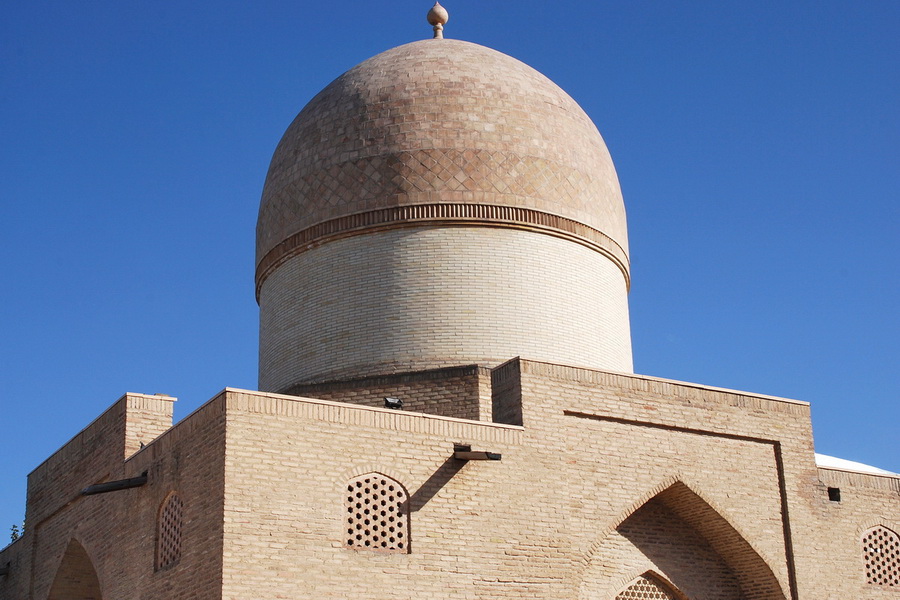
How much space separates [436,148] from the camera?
38.1ft

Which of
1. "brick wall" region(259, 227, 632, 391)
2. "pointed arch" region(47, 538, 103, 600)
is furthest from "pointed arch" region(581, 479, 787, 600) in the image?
"pointed arch" region(47, 538, 103, 600)

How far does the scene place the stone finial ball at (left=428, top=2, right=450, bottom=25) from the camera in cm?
1341

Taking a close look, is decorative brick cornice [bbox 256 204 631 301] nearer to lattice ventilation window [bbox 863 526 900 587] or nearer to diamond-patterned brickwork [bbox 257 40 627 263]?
diamond-patterned brickwork [bbox 257 40 627 263]

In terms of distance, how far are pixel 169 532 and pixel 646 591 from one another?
4.08 meters

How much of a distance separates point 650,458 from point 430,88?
4233mm

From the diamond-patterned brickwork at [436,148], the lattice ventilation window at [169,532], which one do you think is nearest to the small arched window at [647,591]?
the diamond-patterned brickwork at [436,148]

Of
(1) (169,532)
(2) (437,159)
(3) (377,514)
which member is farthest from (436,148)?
(1) (169,532)

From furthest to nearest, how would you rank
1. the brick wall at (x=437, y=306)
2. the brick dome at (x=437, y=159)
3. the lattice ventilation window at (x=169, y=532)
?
the brick dome at (x=437, y=159)
the brick wall at (x=437, y=306)
the lattice ventilation window at (x=169, y=532)

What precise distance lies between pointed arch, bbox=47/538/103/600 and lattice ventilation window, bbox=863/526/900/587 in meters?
7.13

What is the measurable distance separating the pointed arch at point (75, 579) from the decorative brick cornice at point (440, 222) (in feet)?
11.2

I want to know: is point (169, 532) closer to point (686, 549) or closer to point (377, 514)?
point (377, 514)

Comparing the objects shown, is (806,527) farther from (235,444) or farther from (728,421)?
(235,444)

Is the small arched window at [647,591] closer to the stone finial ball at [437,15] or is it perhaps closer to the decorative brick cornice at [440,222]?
the decorative brick cornice at [440,222]

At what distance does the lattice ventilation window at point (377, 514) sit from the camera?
8.86 metres
